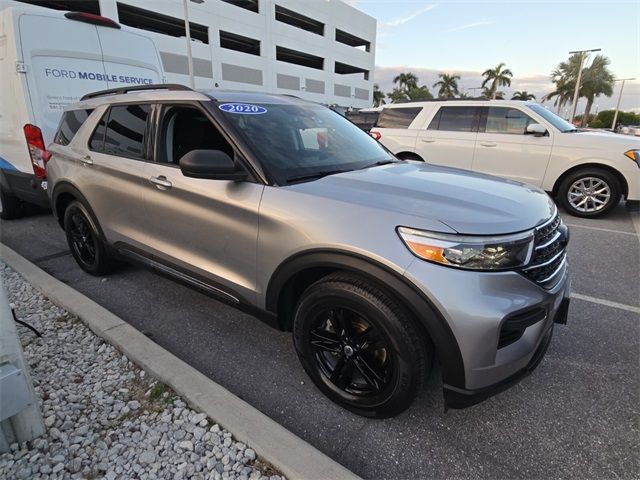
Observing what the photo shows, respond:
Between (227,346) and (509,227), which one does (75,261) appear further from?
(509,227)

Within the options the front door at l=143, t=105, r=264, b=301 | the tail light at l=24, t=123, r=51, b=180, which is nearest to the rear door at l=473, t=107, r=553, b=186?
the front door at l=143, t=105, r=264, b=301

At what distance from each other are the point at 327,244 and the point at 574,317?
251 centimetres

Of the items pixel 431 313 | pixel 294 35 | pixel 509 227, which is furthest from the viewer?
pixel 294 35

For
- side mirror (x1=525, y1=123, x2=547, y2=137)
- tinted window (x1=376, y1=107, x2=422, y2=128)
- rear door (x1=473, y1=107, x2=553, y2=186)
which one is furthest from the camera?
tinted window (x1=376, y1=107, x2=422, y2=128)

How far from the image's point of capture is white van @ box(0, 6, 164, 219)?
16.0 ft

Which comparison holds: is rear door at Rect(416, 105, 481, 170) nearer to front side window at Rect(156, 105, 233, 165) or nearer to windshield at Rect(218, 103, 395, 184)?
windshield at Rect(218, 103, 395, 184)

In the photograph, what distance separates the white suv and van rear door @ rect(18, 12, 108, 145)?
16.7ft

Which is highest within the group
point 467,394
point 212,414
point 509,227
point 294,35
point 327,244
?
point 294,35

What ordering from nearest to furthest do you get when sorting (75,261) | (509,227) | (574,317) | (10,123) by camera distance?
(509,227), (574,317), (75,261), (10,123)

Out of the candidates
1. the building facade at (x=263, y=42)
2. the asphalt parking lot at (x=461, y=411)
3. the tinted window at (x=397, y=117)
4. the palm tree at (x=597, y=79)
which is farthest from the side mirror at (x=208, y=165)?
the palm tree at (x=597, y=79)

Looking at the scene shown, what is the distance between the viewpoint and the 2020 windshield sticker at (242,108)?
2.73 metres

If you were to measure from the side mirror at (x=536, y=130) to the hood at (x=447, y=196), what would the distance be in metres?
4.70

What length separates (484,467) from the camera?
1952 mm

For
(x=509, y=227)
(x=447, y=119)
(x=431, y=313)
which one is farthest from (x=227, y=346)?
(x=447, y=119)
